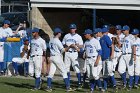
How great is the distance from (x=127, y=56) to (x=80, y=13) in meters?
10.8

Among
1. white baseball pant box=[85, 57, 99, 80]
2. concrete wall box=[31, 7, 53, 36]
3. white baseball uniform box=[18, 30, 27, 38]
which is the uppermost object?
concrete wall box=[31, 7, 53, 36]

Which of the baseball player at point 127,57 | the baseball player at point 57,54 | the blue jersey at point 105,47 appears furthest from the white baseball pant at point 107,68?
the baseball player at point 57,54

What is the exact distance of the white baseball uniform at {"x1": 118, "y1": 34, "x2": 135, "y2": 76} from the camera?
50.5ft

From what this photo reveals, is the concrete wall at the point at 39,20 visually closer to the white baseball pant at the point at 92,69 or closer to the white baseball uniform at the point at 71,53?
the white baseball uniform at the point at 71,53

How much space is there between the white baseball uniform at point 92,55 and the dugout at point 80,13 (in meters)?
4.31

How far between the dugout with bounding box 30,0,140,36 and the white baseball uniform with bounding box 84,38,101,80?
14.1ft

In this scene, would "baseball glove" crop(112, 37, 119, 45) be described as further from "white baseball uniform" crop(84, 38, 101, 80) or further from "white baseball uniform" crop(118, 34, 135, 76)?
"white baseball uniform" crop(84, 38, 101, 80)

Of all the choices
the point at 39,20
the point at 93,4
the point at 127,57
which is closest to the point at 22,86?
the point at 127,57

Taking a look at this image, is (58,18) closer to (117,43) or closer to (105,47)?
(117,43)

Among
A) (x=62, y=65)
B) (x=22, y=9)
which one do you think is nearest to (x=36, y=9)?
(x=62, y=65)

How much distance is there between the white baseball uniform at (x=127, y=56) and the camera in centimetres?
1538

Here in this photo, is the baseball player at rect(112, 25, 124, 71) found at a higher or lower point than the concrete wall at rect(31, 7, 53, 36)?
lower

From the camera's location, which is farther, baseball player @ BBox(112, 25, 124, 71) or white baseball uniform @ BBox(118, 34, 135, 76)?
baseball player @ BBox(112, 25, 124, 71)

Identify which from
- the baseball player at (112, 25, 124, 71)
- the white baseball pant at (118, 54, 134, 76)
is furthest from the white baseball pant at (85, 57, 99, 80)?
the baseball player at (112, 25, 124, 71)
